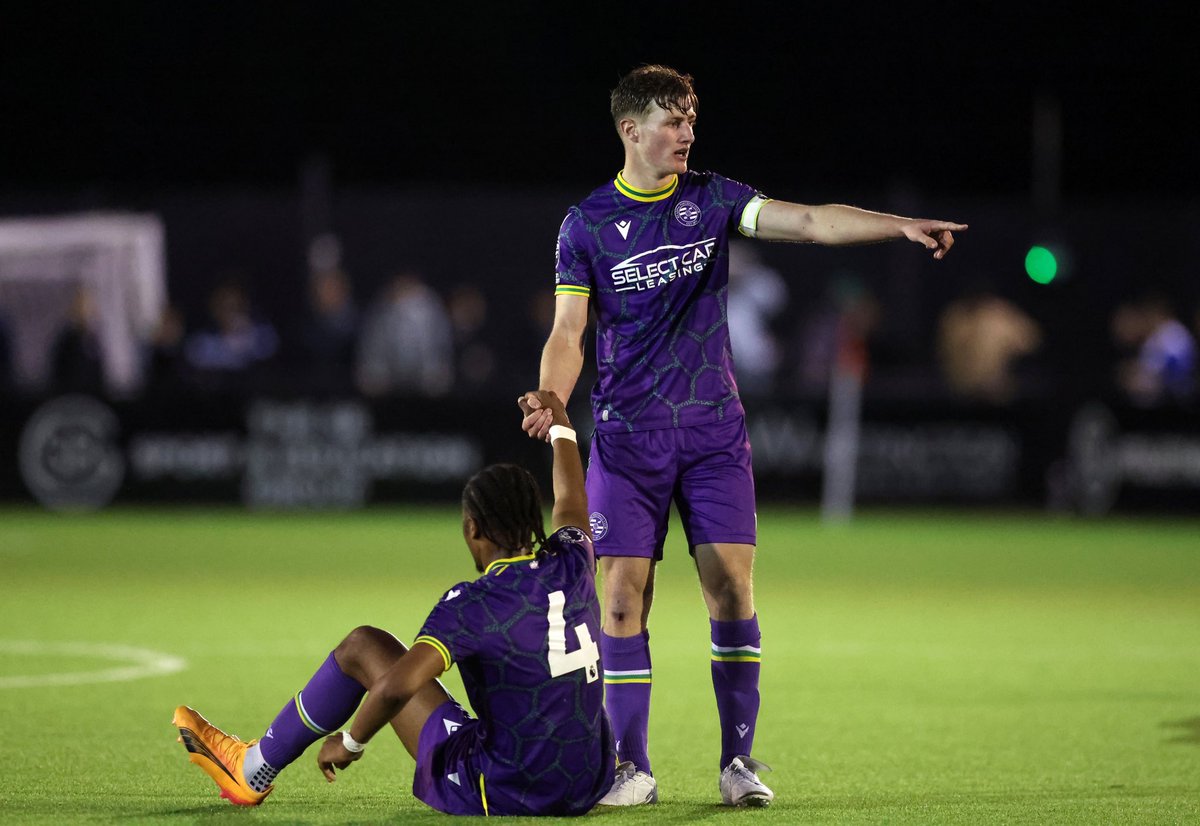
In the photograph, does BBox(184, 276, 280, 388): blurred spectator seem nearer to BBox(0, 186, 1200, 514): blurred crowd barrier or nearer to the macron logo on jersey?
BBox(0, 186, 1200, 514): blurred crowd barrier

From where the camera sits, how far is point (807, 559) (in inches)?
662

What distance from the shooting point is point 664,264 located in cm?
698

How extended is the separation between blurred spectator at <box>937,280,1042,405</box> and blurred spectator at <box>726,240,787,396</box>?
199 centimetres

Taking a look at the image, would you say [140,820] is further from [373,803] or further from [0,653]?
[0,653]

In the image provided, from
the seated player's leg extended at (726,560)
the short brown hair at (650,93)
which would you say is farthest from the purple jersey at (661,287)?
the short brown hair at (650,93)

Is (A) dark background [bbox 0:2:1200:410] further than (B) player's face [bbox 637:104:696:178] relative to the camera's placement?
Yes

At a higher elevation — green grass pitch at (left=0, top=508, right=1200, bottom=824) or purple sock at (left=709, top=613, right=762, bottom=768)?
purple sock at (left=709, top=613, right=762, bottom=768)

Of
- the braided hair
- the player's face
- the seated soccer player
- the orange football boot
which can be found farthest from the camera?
the player's face

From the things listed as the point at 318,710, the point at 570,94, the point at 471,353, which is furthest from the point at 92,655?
the point at 570,94

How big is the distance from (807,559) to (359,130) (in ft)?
50.0

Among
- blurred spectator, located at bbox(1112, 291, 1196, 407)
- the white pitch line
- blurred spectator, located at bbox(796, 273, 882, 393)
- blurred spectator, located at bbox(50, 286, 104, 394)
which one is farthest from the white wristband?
blurred spectator, located at bbox(50, 286, 104, 394)

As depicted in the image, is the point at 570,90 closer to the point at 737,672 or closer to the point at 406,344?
the point at 406,344

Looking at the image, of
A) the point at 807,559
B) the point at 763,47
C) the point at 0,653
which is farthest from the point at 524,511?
the point at 763,47

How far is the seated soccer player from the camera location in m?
5.96
